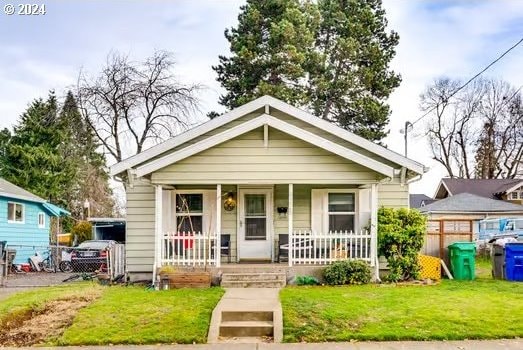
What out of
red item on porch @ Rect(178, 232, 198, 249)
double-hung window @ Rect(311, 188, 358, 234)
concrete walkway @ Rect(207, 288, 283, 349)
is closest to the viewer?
concrete walkway @ Rect(207, 288, 283, 349)

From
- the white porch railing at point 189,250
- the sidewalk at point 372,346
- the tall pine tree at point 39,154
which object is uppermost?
the tall pine tree at point 39,154

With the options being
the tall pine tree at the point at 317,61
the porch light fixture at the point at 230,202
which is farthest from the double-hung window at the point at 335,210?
the tall pine tree at the point at 317,61

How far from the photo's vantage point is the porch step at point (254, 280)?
12258 millimetres

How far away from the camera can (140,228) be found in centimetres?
1425

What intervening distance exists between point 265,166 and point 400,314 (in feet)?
18.0

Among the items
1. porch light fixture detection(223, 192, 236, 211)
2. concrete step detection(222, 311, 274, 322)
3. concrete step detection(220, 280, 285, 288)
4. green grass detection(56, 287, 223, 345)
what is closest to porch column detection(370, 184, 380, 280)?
concrete step detection(220, 280, 285, 288)

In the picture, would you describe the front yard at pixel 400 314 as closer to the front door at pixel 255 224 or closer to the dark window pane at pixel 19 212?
the front door at pixel 255 224

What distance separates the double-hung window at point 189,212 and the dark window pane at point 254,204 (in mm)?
1288

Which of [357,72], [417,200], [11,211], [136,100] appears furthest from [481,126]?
A: [11,211]

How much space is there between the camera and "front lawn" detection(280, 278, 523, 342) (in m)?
7.97

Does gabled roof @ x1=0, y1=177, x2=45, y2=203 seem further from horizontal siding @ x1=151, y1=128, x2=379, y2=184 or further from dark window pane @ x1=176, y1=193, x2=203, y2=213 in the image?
horizontal siding @ x1=151, y1=128, x2=379, y2=184

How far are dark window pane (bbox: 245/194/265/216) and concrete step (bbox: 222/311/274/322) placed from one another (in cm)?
584

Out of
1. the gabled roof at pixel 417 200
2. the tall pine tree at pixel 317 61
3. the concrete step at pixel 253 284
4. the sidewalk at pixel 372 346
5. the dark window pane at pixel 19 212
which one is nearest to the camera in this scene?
the sidewalk at pixel 372 346

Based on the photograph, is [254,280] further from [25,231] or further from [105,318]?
[25,231]
